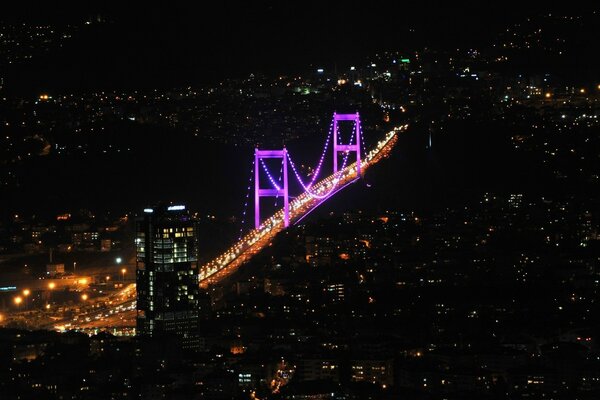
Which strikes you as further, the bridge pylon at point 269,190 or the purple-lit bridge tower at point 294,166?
the purple-lit bridge tower at point 294,166

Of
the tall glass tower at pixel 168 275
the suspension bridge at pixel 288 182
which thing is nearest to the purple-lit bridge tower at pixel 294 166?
the suspension bridge at pixel 288 182

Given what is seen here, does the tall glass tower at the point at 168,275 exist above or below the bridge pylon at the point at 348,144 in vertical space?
below

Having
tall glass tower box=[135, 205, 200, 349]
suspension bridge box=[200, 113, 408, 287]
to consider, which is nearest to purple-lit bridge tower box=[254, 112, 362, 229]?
suspension bridge box=[200, 113, 408, 287]

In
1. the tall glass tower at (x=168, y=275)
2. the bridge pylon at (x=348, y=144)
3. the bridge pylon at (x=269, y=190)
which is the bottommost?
the tall glass tower at (x=168, y=275)

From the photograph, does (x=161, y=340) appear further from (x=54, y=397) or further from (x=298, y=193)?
(x=298, y=193)

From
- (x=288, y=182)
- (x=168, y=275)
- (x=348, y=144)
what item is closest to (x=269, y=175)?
(x=288, y=182)

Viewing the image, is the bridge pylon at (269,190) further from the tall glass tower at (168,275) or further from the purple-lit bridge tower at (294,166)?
the tall glass tower at (168,275)
